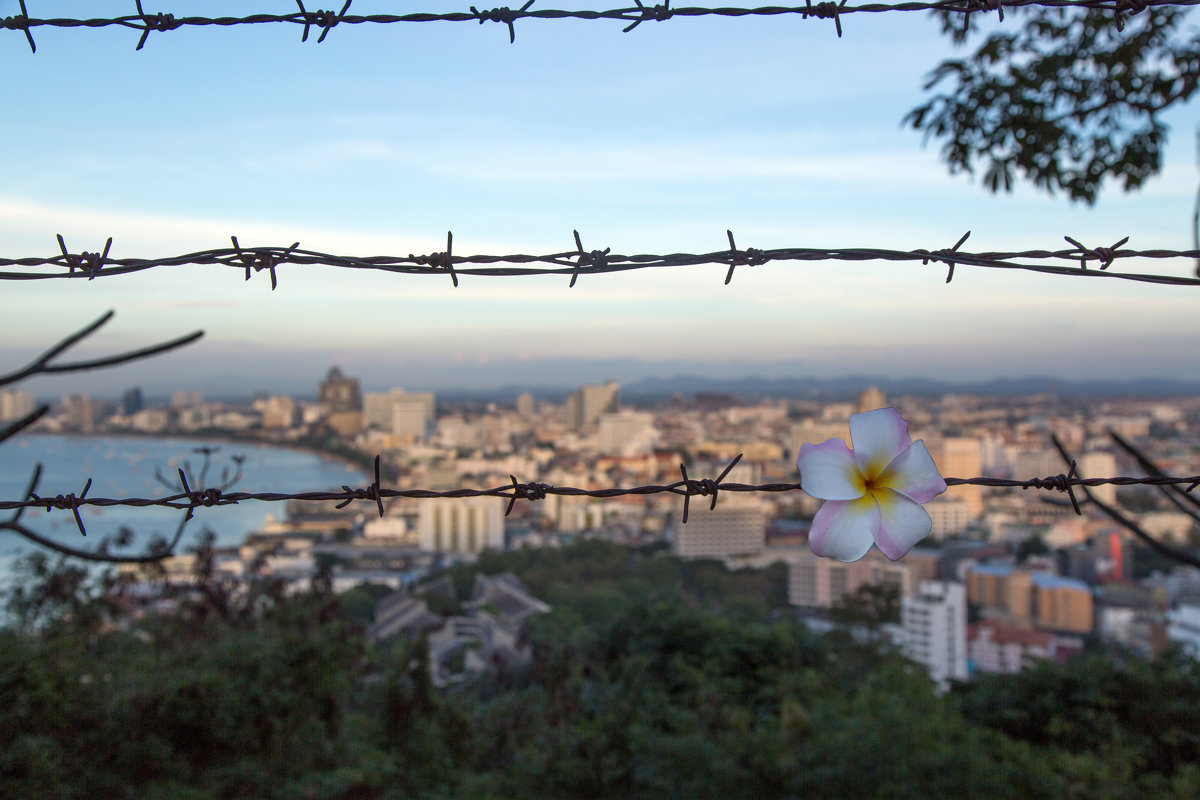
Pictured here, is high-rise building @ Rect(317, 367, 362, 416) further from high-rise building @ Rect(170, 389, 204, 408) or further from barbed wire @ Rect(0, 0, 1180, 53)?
barbed wire @ Rect(0, 0, 1180, 53)

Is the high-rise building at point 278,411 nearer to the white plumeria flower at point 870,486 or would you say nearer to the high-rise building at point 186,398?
the high-rise building at point 186,398

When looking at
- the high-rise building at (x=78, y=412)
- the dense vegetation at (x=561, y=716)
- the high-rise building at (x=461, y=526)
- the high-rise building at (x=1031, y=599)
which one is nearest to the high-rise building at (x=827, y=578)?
the high-rise building at (x=1031, y=599)

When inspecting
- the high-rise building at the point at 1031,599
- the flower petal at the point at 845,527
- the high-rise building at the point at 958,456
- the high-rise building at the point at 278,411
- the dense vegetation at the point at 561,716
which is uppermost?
the flower petal at the point at 845,527

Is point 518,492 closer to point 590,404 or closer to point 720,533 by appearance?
point 720,533

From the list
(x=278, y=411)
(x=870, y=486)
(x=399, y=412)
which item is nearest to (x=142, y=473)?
(x=278, y=411)

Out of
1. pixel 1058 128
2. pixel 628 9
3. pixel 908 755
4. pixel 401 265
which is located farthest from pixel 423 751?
pixel 1058 128

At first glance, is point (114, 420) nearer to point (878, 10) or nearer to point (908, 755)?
point (908, 755)

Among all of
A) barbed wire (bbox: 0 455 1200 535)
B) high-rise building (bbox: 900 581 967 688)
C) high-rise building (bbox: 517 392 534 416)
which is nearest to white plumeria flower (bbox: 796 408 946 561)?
barbed wire (bbox: 0 455 1200 535)
